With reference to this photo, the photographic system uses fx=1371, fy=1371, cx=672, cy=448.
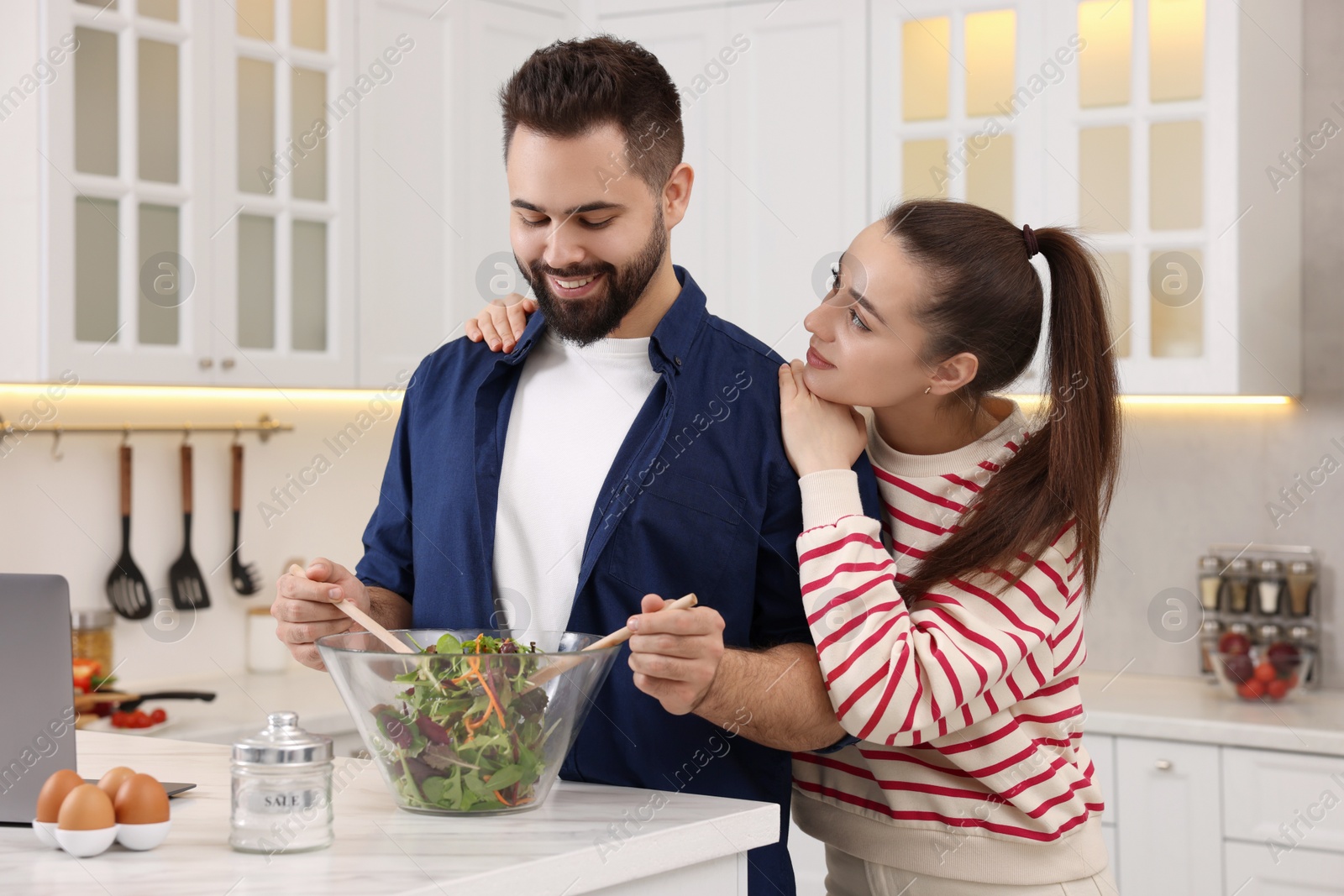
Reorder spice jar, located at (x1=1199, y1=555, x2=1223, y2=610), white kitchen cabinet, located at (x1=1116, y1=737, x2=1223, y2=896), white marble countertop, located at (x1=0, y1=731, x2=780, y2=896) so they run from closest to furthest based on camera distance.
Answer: white marble countertop, located at (x1=0, y1=731, x2=780, y2=896) → white kitchen cabinet, located at (x1=1116, y1=737, x2=1223, y2=896) → spice jar, located at (x1=1199, y1=555, x2=1223, y2=610)

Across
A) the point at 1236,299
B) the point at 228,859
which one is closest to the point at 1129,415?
the point at 1236,299

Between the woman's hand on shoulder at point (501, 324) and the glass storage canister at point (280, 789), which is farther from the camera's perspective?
the woman's hand on shoulder at point (501, 324)

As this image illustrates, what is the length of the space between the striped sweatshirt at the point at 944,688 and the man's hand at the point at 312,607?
1.50ft

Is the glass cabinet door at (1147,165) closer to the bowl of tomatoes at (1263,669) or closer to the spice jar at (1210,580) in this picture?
the spice jar at (1210,580)

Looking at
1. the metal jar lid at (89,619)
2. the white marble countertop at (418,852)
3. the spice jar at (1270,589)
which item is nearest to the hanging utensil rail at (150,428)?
the metal jar lid at (89,619)

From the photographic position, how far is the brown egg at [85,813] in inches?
40.2

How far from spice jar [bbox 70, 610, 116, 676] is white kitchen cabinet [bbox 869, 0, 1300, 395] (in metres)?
1.90

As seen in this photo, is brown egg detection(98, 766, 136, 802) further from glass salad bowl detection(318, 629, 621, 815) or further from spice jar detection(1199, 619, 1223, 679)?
spice jar detection(1199, 619, 1223, 679)

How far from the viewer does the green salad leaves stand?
1086 mm

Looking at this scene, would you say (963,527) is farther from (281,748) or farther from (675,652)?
(281,748)

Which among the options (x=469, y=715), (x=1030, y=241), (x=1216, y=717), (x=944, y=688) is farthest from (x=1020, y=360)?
(x=1216, y=717)

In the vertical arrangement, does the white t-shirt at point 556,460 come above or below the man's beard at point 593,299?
below

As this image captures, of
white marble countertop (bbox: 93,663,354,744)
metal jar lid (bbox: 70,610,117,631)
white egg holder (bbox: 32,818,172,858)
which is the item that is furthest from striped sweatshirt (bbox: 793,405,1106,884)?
metal jar lid (bbox: 70,610,117,631)

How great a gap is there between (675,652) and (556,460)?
400mm
